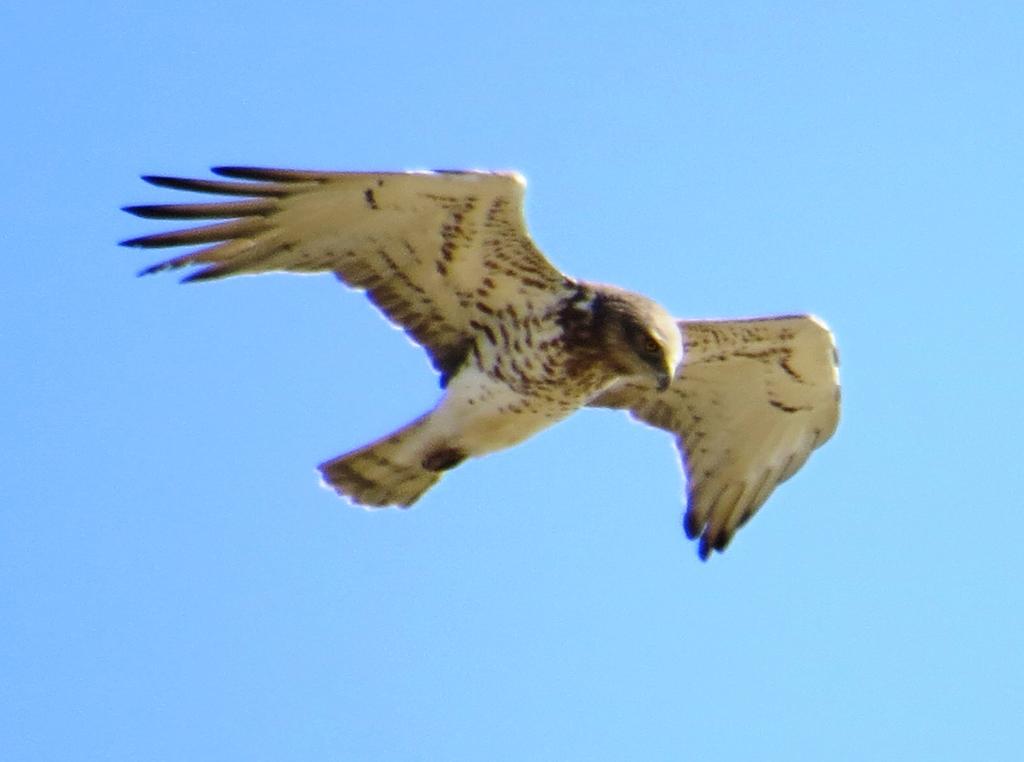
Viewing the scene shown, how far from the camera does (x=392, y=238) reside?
931 cm

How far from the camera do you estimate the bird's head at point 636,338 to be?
9.06 m

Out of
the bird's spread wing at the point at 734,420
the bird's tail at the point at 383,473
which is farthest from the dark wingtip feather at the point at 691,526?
the bird's tail at the point at 383,473

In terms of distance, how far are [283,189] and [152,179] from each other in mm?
620

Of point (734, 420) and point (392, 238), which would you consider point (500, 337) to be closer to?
point (392, 238)

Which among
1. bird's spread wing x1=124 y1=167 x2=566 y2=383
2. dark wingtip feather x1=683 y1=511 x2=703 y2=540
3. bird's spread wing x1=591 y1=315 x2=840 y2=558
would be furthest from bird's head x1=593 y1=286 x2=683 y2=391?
dark wingtip feather x1=683 y1=511 x2=703 y2=540

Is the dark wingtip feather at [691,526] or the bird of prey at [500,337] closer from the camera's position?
the bird of prey at [500,337]

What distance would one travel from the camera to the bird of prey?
8.95 meters

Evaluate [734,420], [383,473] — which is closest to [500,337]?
[383,473]

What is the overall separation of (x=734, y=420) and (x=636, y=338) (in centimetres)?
159

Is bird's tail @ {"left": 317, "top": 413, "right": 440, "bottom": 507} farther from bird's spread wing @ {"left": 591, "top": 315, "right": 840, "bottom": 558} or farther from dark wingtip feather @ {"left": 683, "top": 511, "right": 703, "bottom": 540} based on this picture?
dark wingtip feather @ {"left": 683, "top": 511, "right": 703, "bottom": 540}

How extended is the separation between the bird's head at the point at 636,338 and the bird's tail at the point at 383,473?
4.14 feet

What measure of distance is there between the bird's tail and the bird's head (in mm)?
1262

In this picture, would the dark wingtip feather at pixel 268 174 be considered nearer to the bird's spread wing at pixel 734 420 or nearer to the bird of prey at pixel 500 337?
the bird of prey at pixel 500 337

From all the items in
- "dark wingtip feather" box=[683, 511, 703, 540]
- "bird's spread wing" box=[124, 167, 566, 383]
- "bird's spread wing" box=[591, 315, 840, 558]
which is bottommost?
"dark wingtip feather" box=[683, 511, 703, 540]
